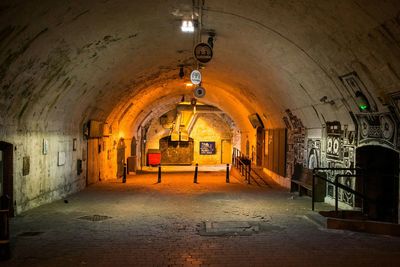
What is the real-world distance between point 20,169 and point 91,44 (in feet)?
13.0

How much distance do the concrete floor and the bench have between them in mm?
518

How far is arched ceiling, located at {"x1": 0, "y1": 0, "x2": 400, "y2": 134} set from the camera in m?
7.27

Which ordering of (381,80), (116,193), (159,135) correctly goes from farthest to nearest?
(159,135) → (116,193) → (381,80)

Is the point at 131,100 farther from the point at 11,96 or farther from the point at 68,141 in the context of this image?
the point at 11,96

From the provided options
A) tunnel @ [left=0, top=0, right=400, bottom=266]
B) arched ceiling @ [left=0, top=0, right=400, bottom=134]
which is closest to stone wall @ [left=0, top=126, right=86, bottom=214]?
tunnel @ [left=0, top=0, right=400, bottom=266]

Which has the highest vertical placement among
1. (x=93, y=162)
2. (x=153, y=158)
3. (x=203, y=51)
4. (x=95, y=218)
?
(x=203, y=51)

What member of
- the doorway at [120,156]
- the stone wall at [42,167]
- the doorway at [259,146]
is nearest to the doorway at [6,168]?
the stone wall at [42,167]

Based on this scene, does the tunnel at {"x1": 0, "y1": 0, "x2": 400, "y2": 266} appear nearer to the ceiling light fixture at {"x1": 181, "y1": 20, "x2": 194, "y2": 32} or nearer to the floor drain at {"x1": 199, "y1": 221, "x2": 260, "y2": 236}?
the ceiling light fixture at {"x1": 181, "y1": 20, "x2": 194, "y2": 32}

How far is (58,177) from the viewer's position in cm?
1338

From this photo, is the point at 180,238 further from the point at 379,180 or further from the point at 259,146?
the point at 259,146

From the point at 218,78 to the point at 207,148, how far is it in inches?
712

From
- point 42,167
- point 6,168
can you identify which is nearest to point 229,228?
point 6,168

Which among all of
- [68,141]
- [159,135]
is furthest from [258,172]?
[159,135]

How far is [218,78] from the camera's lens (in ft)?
59.1
